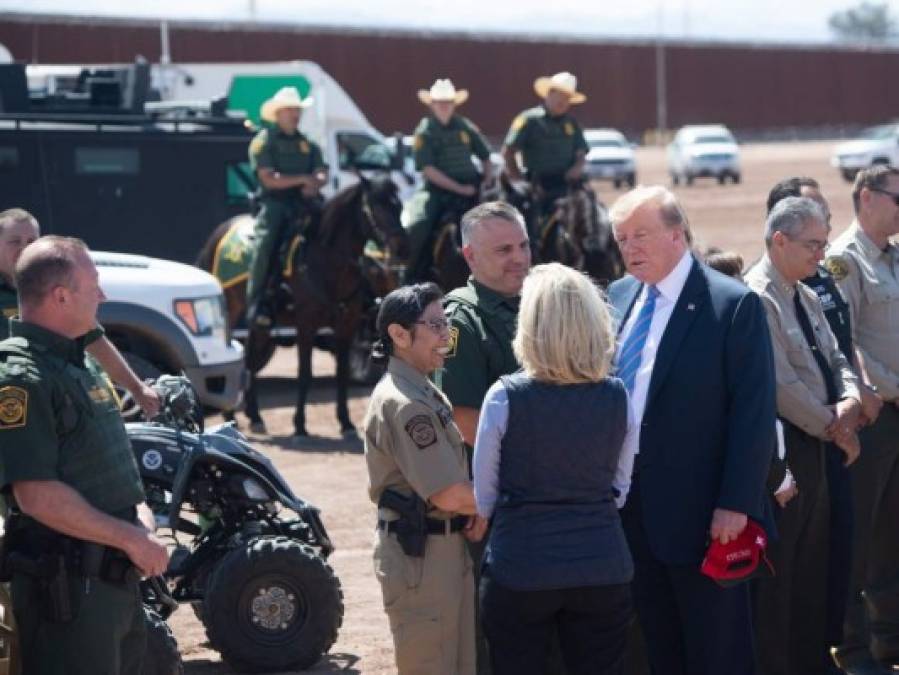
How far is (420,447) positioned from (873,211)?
316cm

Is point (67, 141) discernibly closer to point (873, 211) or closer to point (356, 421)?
point (356, 421)

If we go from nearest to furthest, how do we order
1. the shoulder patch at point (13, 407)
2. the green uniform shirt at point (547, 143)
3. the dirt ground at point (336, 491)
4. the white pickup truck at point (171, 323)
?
the shoulder patch at point (13, 407)
the dirt ground at point (336, 491)
the white pickup truck at point (171, 323)
the green uniform shirt at point (547, 143)

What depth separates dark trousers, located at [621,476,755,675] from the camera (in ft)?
19.3

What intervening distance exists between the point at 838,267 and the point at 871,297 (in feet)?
0.64

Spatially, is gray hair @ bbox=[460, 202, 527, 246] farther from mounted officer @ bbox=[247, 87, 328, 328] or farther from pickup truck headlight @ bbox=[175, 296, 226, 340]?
mounted officer @ bbox=[247, 87, 328, 328]

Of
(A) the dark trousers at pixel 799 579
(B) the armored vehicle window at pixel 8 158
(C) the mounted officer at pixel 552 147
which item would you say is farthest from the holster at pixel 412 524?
(C) the mounted officer at pixel 552 147

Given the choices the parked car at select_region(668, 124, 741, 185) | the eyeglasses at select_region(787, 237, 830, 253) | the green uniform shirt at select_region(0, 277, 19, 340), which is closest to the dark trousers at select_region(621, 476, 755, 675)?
the eyeglasses at select_region(787, 237, 830, 253)

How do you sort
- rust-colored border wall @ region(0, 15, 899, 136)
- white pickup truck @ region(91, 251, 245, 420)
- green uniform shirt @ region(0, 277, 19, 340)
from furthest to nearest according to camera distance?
rust-colored border wall @ region(0, 15, 899, 136), white pickup truck @ region(91, 251, 245, 420), green uniform shirt @ region(0, 277, 19, 340)

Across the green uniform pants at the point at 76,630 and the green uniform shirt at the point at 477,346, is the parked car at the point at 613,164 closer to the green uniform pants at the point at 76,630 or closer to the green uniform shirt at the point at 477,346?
the green uniform shirt at the point at 477,346

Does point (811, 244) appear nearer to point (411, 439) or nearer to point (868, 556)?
point (868, 556)

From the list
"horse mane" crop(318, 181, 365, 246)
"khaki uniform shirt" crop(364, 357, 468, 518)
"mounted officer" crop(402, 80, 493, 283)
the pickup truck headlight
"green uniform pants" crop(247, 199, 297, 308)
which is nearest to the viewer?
"khaki uniform shirt" crop(364, 357, 468, 518)

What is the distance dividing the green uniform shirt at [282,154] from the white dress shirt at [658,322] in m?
9.48

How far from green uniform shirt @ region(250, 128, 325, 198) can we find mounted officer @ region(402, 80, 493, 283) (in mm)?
1303

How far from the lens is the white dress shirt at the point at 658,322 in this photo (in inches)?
231
